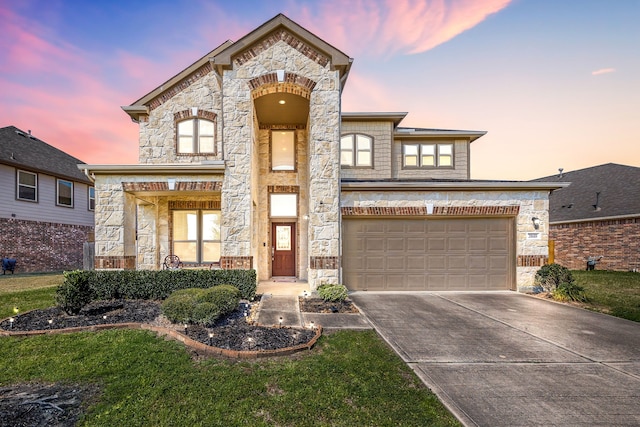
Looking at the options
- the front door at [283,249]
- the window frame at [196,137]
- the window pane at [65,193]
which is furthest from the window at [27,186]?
the front door at [283,249]

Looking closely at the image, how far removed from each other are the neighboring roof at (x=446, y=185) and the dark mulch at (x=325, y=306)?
387cm

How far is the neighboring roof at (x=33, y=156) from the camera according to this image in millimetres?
15570

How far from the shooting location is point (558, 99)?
12391mm

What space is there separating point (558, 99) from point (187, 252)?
17.8m

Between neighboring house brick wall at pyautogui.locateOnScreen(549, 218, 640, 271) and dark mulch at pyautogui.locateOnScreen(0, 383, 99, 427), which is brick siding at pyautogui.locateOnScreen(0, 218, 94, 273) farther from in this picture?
neighboring house brick wall at pyautogui.locateOnScreen(549, 218, 640, 271)

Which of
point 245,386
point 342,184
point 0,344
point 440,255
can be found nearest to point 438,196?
point 440,255

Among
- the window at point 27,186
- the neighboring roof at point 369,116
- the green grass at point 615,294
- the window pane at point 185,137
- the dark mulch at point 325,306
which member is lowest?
the green grass at point 615,294

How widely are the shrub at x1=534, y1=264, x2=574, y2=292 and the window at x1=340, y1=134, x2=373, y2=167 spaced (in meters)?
7.73

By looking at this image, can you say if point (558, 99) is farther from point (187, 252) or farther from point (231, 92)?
point (187, 252)

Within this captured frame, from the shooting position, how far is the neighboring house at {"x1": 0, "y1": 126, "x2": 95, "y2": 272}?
15227 mm

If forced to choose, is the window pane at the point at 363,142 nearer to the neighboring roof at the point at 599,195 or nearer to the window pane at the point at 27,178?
the neighboring roof at the point at 599,195

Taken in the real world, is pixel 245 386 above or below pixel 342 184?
below

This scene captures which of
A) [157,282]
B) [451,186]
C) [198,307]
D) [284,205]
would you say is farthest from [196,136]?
[451,186]

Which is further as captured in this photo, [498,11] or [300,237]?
[300,237]
